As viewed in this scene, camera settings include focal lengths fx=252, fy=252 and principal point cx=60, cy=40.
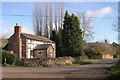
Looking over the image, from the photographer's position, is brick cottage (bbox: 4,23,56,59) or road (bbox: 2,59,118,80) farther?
brick cottage (bbox: 4,23,56,59)

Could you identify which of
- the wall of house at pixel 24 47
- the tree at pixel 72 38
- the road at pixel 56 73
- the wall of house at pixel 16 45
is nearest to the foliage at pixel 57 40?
the tree at pixel 72 38

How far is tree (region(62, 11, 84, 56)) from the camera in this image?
51469 millimetres

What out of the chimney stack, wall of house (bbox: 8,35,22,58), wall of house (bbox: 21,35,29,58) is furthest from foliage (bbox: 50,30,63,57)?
the chimney stack

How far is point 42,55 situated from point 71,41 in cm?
680

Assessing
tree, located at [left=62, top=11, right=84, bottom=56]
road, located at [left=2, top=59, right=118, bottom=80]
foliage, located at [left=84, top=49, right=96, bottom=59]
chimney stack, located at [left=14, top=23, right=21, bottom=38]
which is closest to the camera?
road, located at [left=2, top=59, right=118, bottom=80]

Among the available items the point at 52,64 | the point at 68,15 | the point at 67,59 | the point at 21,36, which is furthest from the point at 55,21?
the point at 52,64

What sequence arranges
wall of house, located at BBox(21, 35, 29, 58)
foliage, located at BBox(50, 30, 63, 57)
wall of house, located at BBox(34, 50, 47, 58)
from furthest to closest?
foliage, located at BBox(50, 30, 63, 57)
wall of house, located at BBox(34, 50, 47, 58)
wall of house, located at BBox(21, 35, 29, 58)

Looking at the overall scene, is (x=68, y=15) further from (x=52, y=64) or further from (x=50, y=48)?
(x=52, y=64)

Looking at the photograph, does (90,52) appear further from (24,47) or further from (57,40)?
(24,47)

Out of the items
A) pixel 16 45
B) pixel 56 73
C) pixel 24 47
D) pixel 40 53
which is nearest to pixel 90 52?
pixel 40 53

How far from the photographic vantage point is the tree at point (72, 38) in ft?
169

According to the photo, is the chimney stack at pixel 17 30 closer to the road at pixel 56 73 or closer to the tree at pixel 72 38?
the tree at pixel 72 38

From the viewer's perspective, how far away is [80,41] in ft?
172

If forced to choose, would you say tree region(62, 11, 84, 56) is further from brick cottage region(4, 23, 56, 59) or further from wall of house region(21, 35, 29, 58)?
wall of house region(21, 35, 29, 58)
